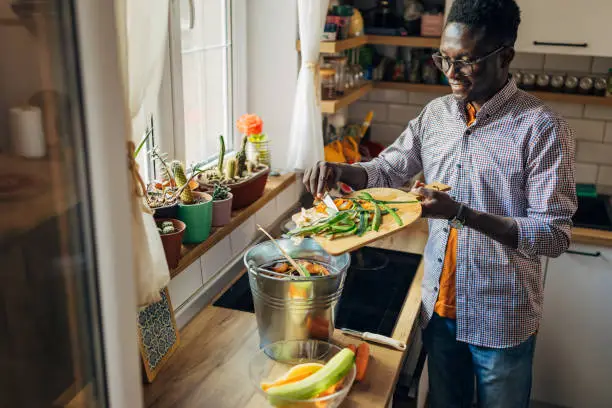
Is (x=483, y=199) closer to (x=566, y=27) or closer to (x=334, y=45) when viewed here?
(x=334, y=45)

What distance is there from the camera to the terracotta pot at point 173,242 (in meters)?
1.52

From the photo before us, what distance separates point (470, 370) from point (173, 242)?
3.14 ft

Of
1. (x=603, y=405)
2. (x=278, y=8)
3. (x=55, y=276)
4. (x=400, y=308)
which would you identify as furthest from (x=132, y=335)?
(x=603, y=405)

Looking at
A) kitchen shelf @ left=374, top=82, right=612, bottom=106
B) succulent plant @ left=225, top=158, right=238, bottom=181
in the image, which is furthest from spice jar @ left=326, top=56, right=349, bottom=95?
succulent plant @ left=225, top=158, right=238, bottom=181

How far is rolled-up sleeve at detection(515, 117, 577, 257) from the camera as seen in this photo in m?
1.50

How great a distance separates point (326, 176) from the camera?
1742 mm

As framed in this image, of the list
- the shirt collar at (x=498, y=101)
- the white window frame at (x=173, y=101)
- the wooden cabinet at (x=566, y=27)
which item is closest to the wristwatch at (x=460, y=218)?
the shirt collar at (x=498, y=101)

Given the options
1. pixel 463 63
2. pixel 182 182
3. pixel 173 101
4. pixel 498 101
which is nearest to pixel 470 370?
pixel 498 101

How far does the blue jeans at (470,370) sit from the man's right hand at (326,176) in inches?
18.4

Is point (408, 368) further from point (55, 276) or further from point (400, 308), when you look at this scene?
point (55, 276)

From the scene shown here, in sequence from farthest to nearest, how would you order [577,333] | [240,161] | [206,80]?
[577,333]
[206,80]
[240,161]

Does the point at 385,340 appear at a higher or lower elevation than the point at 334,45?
lower

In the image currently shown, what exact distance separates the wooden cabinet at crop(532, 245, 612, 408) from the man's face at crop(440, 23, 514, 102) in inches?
45.8

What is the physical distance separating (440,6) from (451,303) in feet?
5.34
